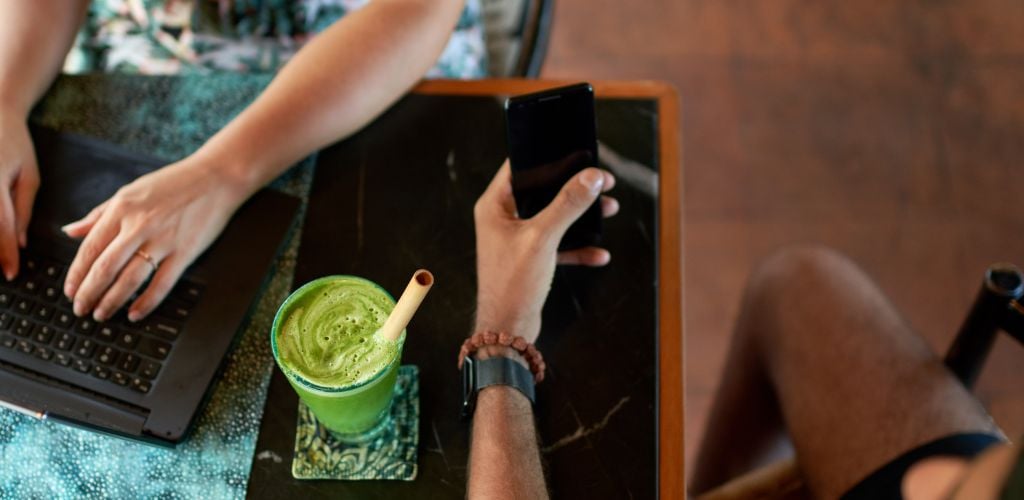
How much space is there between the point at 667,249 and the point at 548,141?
21 centimetres

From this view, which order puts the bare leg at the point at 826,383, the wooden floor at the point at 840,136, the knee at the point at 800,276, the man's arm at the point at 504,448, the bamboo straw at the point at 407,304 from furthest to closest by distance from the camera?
the wooden floor at the point at 840,136, the knee at the point at 800,276, the bare leg at the point at 826,383, the man's arm at the point at 504,448, the bamboo straw at the point at 407,304

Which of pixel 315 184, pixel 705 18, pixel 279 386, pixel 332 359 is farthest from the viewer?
pixel 705 18

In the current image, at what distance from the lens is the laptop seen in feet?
2.58

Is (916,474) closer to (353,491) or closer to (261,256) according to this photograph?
(353,491)

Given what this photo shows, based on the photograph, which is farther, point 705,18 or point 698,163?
point 705,18

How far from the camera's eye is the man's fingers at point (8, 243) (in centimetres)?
85

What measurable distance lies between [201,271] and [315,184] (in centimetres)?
16

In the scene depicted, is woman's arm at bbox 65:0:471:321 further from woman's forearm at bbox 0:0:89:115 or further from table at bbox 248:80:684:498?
woman's forearm at bbox 0:0:89:115

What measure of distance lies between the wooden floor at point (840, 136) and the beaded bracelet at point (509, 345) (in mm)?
809

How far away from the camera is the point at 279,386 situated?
82 centimetres

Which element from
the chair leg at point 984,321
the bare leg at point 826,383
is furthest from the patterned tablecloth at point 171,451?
the chair leg at point 984,321

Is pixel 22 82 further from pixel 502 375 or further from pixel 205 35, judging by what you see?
pixel 502 375

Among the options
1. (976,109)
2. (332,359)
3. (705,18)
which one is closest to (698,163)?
(705,18)

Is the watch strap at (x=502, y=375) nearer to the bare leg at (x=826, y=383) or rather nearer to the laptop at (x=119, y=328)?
the laptop at (x=119, y=328)
